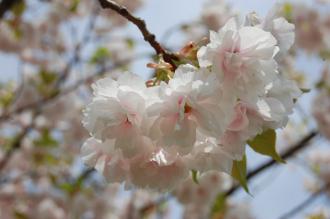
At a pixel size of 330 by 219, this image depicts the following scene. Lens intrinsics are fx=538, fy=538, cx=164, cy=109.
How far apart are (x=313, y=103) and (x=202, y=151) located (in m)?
3.33

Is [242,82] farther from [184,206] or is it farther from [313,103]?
[313,103]

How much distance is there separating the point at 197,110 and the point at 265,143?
24 cm

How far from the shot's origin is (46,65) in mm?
5449

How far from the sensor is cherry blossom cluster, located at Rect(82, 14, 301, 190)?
30.0 inches

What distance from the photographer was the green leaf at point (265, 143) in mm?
954

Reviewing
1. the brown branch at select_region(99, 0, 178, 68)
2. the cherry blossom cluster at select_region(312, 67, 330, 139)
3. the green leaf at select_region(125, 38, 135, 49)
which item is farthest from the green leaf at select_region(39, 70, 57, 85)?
the brown branch at select_region(99, 0, 178, 68)

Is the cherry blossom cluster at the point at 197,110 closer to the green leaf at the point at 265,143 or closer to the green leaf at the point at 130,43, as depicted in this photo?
the green leaf at the point at 265,143

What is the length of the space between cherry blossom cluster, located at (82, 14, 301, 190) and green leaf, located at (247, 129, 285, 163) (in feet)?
0.37

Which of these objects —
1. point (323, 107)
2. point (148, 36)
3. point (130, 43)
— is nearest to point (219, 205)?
point (323, 107)

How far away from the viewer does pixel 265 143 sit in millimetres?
967

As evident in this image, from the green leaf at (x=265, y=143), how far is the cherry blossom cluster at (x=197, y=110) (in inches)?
4.4

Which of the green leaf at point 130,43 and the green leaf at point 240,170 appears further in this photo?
the green leaf at point 130,43

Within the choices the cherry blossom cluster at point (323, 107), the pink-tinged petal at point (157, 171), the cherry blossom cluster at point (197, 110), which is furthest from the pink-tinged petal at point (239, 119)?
the cherry blossom cluster at point (323, 107)

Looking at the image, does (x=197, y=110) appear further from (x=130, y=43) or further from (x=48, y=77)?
(x=130, y=43)
